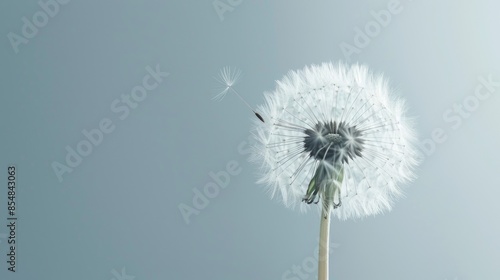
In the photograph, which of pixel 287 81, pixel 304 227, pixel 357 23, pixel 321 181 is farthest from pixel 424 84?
pixel 321 181

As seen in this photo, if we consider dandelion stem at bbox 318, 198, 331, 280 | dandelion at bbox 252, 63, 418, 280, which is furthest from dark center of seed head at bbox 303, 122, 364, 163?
dandelion stem at bbox 318, 198, 331, 280

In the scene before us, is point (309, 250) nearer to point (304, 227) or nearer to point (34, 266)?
point (304, 227)

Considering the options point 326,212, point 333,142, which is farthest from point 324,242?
point 333,142

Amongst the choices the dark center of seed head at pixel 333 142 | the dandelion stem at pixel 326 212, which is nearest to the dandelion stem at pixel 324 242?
the dandelion stem at pixel 326 212

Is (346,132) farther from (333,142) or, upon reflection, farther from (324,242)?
(324,242)

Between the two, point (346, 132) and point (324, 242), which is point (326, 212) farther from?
point (346, 132)

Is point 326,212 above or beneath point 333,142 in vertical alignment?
beneath

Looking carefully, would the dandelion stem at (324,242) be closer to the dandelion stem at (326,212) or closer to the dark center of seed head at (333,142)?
the dandelion stem at (326,212)
